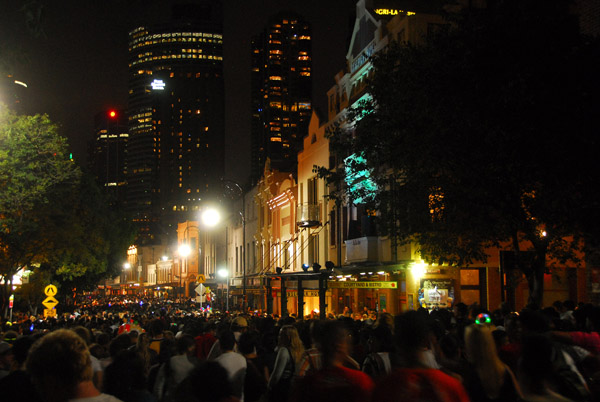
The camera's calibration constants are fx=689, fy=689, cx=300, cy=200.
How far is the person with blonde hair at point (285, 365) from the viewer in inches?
315

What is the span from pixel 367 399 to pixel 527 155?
15063mm

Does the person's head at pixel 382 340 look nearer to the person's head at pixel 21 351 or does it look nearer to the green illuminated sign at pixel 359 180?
the person's head at pixel 21 351

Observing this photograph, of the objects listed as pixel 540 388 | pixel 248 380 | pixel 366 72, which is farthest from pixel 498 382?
pixel 366 72

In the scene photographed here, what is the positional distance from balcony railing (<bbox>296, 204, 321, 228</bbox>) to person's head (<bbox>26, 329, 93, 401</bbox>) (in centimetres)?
3505

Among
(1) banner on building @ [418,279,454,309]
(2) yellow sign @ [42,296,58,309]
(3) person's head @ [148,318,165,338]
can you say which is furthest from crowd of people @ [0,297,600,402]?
(2) yellow sign @ [42,296,58,309]

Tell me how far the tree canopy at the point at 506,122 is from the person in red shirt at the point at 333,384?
14002 mm

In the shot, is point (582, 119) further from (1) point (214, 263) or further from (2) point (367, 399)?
(1) point (214, 263)

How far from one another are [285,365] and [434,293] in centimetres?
2085

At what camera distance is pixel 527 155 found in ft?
60.6

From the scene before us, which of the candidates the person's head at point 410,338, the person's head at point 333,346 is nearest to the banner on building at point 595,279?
the person's head at point 410,338

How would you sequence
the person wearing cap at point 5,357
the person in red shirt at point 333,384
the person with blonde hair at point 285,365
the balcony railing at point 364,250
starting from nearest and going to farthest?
1. the person in red shirt at point 333,384
2. the person with blonde hair at point 285,365
3. the person wearing cap at point 5,357
4. the balcony railing at point 364,250

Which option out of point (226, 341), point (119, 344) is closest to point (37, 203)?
point (119, 344)

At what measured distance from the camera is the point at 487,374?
5742mm

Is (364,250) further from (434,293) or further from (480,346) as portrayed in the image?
(480,346)
